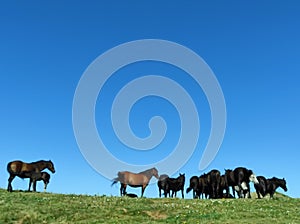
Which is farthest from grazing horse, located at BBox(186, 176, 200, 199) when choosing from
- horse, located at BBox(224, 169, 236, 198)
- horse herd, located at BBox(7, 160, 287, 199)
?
horse, located at BBox(224, 169, 236, 198)

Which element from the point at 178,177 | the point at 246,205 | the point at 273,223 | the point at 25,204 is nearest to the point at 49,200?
the point at 25,204

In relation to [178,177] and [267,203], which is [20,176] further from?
[267,203]

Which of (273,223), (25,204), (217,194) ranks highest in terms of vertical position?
(217,194)

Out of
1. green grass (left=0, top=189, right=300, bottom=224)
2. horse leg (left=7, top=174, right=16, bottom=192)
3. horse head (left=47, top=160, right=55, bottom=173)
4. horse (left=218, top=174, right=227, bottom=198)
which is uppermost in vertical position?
horse head (left=47, top=160, right=55, bottom=173)

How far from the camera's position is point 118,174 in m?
48.8

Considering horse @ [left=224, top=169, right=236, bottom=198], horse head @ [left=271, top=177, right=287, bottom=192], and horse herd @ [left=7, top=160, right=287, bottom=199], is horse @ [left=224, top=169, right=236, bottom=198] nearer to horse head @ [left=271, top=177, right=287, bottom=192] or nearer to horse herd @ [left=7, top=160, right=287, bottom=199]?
horse herd @ [left=7, top=160, right=287, bottom=199]

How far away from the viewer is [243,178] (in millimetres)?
→ 46344

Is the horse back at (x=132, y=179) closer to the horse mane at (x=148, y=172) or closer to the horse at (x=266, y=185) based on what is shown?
the horse mane at (x=148, y=172)

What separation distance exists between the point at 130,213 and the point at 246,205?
886cm

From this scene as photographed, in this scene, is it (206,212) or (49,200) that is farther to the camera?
(49,200)

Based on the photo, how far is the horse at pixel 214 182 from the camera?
47.7 metres

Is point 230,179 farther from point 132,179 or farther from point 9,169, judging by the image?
point 9,169

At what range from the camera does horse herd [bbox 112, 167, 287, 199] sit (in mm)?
46562

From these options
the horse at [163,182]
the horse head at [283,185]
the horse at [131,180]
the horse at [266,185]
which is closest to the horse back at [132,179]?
the horse at [131,180]
